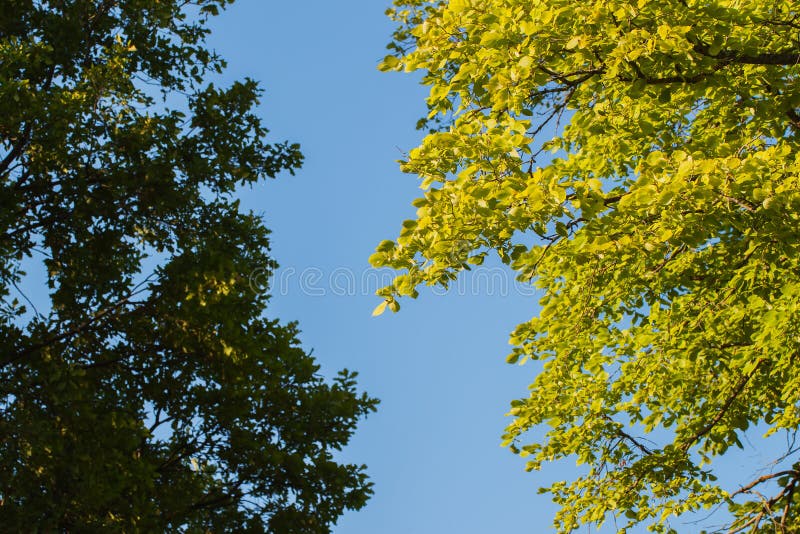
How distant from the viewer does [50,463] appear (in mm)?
9773

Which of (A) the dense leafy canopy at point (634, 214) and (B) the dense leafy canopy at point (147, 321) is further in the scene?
(B) the dense leafy canopy at point (147, 321)

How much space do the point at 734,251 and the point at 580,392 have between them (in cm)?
278

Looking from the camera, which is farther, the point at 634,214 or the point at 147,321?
the point at 147,321

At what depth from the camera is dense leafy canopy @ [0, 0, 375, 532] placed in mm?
10578

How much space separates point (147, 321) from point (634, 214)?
25.3 ft

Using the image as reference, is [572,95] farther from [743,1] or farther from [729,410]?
[729,410]

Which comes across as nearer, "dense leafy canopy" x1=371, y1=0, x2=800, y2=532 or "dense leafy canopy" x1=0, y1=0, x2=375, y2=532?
"dense leafy canopy" x1=371, y1=0, x2=800, y2=532

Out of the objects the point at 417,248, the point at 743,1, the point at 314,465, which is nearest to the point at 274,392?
the point at 314,465

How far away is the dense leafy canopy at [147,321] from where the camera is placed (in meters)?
10.6

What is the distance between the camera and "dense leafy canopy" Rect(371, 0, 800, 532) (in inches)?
269

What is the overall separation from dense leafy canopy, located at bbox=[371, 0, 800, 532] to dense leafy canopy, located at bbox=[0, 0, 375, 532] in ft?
11.6

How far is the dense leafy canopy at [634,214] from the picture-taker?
6820 mm

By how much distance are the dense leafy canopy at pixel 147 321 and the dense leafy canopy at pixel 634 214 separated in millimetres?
3541

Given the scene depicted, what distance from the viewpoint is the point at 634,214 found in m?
7.64
